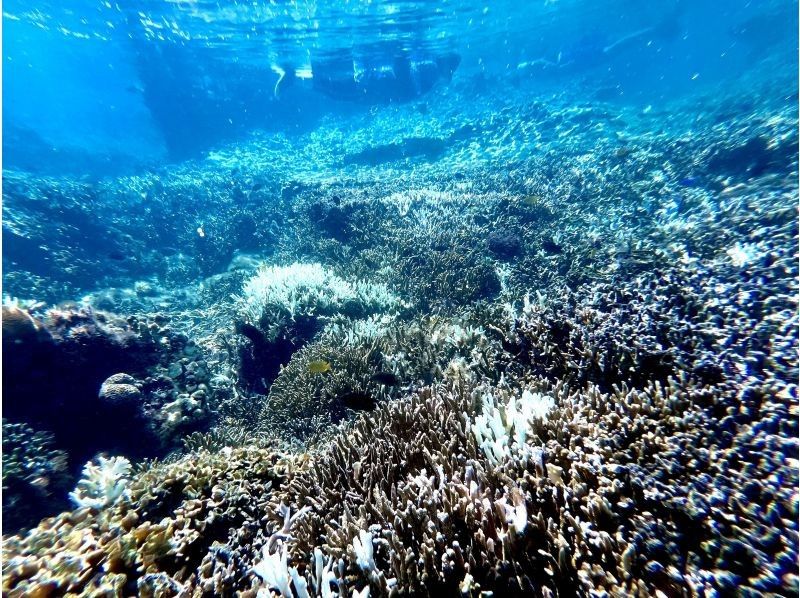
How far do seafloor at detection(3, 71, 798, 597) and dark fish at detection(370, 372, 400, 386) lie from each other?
0.15 m

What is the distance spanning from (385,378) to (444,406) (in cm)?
122

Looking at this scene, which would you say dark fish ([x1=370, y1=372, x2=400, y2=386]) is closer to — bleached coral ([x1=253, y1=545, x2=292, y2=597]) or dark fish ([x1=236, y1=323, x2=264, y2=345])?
bleached coral ([x1=253, y1=545, x2=292, y2=597])

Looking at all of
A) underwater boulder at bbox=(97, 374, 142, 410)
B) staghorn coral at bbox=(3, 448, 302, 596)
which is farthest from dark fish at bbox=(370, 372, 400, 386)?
underwater boulder at bbox=(97, 374, 142, 410)

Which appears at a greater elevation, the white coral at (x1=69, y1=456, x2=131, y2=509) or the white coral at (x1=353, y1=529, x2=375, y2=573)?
the white coral at (x1=69, y1=456, x2=131, y2=509)

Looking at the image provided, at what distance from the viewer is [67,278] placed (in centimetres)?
1299

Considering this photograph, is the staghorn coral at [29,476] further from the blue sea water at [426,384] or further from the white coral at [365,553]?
the white coral at [365,553]

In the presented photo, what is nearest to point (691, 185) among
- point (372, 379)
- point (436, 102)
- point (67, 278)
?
point (372, 379)

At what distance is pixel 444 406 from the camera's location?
3.65m

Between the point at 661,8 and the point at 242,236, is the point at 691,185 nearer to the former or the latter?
the point at 242,236

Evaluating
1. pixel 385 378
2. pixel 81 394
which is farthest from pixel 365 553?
pixel 81 394

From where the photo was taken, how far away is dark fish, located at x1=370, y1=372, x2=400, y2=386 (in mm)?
4586

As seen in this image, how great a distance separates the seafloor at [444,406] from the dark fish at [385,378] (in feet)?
0.49

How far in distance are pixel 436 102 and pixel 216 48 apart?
22.1 m

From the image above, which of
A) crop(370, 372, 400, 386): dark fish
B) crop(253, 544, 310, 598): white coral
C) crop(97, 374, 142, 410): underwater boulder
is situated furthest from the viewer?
crop(97, 374, 142, 410): underwater boulder
